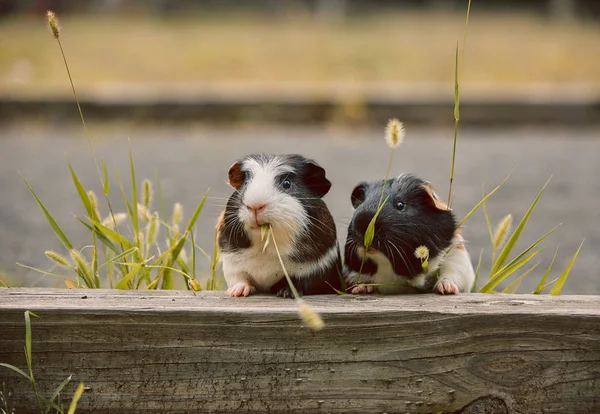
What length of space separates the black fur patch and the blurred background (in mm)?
223

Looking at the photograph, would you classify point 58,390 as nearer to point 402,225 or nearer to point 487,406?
point 402,225

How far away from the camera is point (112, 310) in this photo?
279cm

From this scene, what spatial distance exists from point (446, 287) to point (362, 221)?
1.33 feet

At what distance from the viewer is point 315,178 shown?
10.0ft

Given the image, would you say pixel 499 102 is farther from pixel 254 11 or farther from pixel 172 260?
pixel 254 11

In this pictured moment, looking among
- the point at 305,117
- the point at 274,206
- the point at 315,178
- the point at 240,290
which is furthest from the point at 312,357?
the point at 305,117

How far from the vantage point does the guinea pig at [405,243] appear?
3049 mm

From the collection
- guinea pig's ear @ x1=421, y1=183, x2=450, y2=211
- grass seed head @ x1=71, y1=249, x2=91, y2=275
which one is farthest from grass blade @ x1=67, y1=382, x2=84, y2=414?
guinea pig's ear @ x1=421, y1=183, x2=450, y2=211

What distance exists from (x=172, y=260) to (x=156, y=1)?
19.7 meters

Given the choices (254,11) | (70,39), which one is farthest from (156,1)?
(70,39)

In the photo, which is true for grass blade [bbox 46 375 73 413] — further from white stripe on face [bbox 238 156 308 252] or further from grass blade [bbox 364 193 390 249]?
grass blade [bbox 364 193 390 249]

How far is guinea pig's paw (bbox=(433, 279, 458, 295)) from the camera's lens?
9.95ft

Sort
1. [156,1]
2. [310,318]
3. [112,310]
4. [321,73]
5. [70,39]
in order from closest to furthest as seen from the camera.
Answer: [310,318]
[112,310]
[321,73]
[70,39]
[156,1]

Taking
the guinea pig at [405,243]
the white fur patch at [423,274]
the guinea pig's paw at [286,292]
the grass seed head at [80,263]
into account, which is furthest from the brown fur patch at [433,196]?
the grass seed head at [80,263]
